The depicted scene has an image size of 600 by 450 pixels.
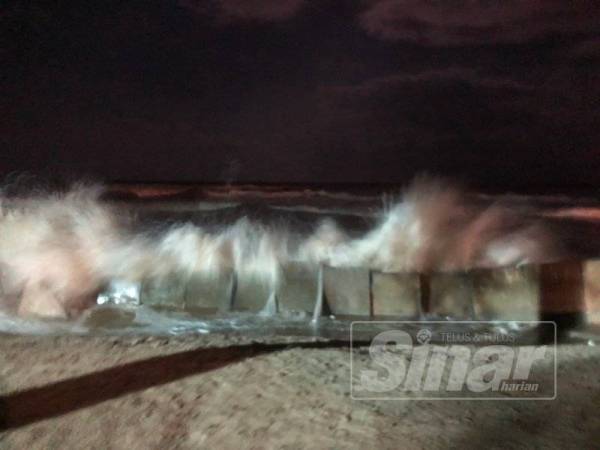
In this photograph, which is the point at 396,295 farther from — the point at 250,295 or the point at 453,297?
the point at 250,295

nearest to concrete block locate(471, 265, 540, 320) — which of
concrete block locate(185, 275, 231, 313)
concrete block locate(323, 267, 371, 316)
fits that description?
concrete block locate(323, 267, 371, 316)

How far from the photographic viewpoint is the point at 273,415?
3.99m

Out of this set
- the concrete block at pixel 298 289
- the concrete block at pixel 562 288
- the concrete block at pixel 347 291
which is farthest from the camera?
the concrete block at pixel 298 289

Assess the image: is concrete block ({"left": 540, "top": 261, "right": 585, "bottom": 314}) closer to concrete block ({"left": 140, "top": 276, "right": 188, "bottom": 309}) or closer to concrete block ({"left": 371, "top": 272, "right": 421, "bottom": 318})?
concrete block ({"left": 371, "top": 272, "right": 421, "bottom": 318})

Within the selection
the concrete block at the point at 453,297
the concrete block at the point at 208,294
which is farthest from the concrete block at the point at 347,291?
the concrete block at the point at 208,294

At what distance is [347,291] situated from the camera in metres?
6.12

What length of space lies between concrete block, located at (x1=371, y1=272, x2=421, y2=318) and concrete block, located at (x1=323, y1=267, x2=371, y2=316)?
86mm

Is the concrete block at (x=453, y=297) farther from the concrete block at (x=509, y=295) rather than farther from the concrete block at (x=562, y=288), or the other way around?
the concrete block at (x=562, y=288)

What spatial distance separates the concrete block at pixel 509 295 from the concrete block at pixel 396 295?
51 centimetres

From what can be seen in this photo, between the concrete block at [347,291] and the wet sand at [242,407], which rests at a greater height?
the concrete block at [347,291]

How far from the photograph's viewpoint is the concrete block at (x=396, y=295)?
234 inches

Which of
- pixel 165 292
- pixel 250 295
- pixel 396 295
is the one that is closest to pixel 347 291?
pixel 396 295

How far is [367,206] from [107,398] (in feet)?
40.0

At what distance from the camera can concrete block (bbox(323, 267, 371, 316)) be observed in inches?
238
